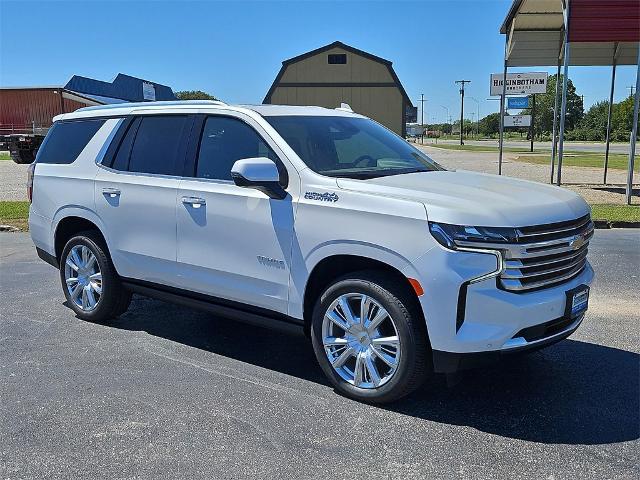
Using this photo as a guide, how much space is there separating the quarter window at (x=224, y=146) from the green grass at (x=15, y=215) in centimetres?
751

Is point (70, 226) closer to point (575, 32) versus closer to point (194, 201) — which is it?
point (194, 201)

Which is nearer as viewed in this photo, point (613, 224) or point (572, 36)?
point (613, 224)

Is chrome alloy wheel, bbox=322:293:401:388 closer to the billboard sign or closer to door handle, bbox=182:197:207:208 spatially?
door handle, bbox=182:197:207:208

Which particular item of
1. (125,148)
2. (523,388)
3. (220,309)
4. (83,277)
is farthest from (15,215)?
(523,388)

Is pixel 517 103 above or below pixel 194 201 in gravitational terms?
above

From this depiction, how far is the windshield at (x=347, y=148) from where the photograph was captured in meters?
4.37

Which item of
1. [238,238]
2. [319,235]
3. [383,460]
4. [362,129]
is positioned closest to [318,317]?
[319,235]

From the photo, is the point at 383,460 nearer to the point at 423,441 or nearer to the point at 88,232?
the point at 423,441

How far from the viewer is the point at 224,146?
4.70 meters

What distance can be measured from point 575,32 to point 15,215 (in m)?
12.5

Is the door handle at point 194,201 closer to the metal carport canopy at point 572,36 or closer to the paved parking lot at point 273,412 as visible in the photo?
the paved parking lot at point 273,412

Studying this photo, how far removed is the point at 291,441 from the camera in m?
3.46

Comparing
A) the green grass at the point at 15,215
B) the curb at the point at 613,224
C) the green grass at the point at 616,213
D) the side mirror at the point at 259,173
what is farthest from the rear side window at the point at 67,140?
the curb at the point at 613,224

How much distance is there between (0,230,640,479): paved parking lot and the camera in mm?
3211
